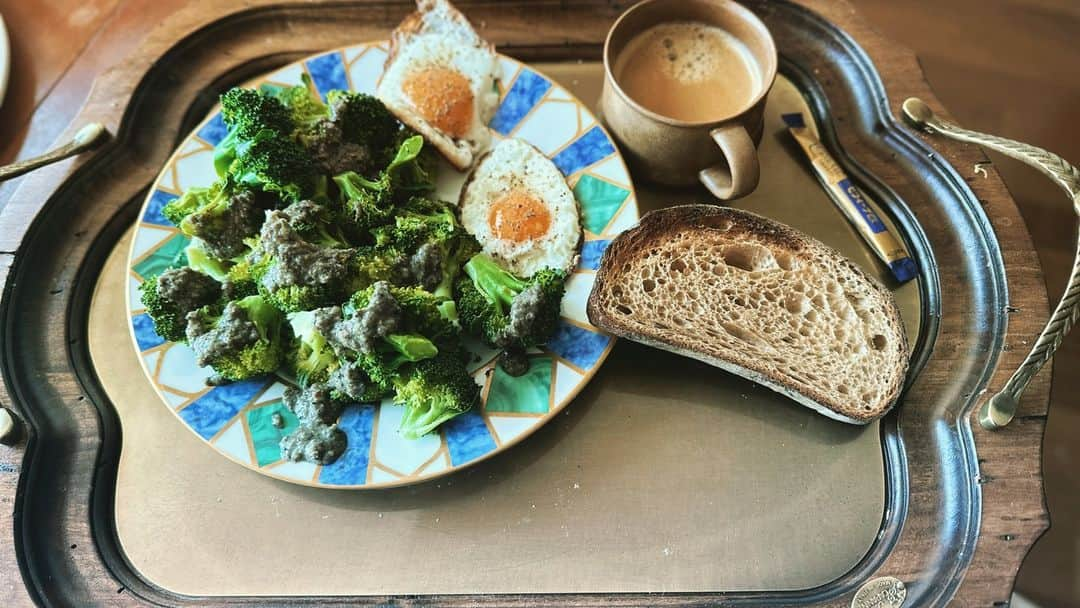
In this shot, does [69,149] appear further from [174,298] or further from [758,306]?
[758,306]

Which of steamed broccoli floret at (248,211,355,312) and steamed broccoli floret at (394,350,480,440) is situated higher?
steamed broccoli floret at (248,211,355,312)

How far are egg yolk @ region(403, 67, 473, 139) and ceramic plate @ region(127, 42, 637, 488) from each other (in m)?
0.14

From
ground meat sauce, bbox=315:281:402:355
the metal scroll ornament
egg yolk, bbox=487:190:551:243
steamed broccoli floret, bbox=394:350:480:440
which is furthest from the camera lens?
egg yolk, bbox=487:190:551:243

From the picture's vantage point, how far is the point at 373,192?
7.74ft

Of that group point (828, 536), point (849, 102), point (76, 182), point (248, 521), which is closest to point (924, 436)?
point (828, 536)

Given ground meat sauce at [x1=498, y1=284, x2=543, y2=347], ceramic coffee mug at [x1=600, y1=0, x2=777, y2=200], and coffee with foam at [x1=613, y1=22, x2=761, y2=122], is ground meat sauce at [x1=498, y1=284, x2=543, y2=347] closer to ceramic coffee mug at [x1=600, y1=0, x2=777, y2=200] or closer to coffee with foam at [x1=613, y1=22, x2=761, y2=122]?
ceramic coffee mug at [x1=600, y1=0, x2=777, y2=200]

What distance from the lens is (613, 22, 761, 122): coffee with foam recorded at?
8.26 ft

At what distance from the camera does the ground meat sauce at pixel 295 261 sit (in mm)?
2082

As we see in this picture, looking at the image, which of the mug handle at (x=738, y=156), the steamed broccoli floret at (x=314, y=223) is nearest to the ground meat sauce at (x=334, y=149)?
the steamed broccoli floret at (x=314, y=223)

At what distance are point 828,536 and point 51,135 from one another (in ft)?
11.3

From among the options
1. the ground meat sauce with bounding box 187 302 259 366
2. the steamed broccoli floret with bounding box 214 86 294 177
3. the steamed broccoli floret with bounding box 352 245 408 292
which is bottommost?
the steamed broccoli floret with bounding box 352 245 408 292

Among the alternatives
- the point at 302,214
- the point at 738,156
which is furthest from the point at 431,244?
the point at 738,156

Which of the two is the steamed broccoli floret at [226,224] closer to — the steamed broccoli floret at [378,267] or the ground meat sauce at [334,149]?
the ground meat sauce at [334,149]

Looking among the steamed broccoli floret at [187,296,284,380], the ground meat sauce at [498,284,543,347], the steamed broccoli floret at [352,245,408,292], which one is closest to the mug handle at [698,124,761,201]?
the ground meat sauce at [498,284,543,347]
